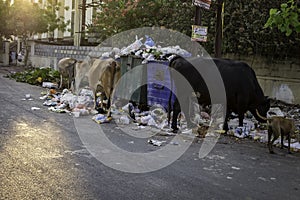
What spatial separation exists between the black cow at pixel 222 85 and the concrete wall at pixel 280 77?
4.17m

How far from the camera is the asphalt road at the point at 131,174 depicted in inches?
144

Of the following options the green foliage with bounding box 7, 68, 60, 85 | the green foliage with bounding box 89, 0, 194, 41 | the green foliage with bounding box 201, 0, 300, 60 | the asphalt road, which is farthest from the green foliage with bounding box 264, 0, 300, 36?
the green foliage with bounding box 7, 68, 60, 85

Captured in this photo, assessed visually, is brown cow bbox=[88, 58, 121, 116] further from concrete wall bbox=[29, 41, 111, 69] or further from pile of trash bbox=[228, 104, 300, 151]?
concrete wall bbox=[29, 41, 111, 69]

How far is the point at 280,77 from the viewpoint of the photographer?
11461 millimetres

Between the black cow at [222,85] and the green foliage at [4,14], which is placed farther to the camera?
the green foliage at [4,14]

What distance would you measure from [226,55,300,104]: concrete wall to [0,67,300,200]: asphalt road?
17.5 feet

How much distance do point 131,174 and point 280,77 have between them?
28.1ft

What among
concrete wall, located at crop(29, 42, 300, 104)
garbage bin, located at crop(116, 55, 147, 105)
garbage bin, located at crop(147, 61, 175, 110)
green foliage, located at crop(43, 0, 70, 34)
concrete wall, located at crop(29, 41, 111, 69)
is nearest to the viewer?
garbage bin, located at crop(147, 61, 175, 110)

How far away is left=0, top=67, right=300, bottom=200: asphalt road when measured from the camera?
3.66 meters

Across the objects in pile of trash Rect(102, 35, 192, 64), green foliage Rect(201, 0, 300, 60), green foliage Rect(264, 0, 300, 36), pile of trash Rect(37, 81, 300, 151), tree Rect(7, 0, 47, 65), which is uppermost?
tree Rect(7, 0, 47, 65)

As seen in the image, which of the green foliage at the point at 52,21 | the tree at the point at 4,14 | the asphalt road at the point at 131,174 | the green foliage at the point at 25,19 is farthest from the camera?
the tree at the point at 4,14

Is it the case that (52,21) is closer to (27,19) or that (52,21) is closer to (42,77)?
(27,19)

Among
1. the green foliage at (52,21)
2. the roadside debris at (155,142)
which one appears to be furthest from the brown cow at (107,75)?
the green foliage at (52,21)

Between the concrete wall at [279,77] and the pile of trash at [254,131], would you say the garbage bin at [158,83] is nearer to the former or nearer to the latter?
the pile of trash at [254,131]
